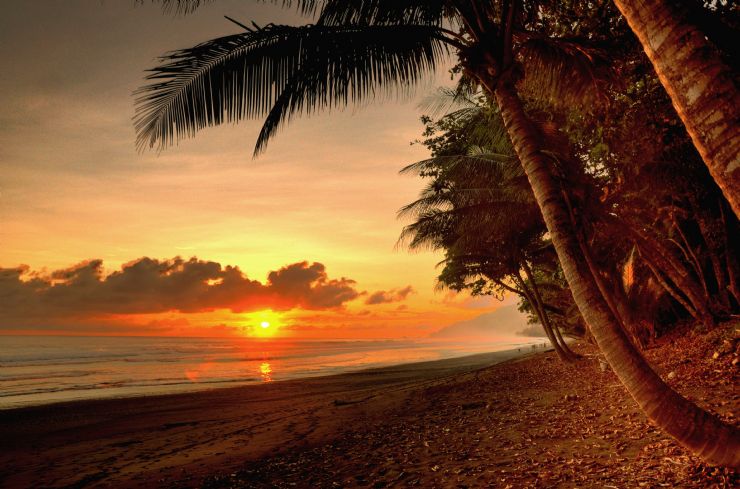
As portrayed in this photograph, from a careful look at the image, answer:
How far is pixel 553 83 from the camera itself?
21.4 feet

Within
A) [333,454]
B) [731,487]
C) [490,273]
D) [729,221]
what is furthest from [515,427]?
[490,273]

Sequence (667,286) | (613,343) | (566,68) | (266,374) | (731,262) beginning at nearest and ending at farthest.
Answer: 1. (613,343)
2. (566,68)
3. (731,262)
4. (667,286)
5. (266,374)

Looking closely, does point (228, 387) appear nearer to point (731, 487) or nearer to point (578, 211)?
point (578, 211)

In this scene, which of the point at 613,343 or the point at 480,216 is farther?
the point at 480,216

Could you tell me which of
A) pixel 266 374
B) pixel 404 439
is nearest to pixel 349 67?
pixel 404 439

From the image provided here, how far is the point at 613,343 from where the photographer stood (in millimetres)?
3779

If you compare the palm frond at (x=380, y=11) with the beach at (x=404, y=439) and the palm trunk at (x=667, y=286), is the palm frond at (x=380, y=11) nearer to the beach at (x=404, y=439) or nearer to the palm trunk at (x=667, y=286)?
the beach at (x=404, y=439)

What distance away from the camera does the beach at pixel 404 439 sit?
200 inches

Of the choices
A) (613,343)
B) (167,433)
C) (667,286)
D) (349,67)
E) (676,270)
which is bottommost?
(167,433)

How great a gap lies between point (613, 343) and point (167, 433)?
10885 mm

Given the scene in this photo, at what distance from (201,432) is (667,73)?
38.1ft

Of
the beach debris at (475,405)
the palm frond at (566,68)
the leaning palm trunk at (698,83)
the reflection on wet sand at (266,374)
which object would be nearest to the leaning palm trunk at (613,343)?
the leaning palm trunk at (698,83)

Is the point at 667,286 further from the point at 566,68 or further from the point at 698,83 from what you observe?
the point at 698,83

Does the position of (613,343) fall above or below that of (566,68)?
below
